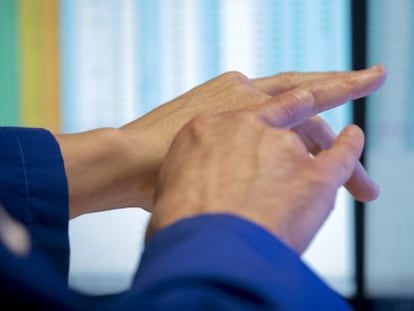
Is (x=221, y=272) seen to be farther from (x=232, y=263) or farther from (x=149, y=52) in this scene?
(x=149, y=52)

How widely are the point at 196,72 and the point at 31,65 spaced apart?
0.90 ft

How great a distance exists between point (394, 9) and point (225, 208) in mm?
796

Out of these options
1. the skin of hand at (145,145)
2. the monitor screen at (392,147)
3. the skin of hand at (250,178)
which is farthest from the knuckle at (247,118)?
the monitor screen at (392,147)

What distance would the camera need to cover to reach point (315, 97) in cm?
48

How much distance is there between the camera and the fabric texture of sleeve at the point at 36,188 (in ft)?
1.74

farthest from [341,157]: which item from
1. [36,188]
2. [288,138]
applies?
[36,188]

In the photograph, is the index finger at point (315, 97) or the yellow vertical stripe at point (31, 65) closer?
the index finger at point (315, 97)

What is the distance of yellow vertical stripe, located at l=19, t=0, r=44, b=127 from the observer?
3.72 feet

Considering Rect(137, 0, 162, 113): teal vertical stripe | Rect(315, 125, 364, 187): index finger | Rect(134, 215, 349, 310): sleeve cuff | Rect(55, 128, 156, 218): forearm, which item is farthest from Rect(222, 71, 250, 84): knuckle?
Rect(137, 0, 162, 113): teal vertical stripe

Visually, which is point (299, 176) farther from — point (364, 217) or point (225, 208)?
point (364, 217)

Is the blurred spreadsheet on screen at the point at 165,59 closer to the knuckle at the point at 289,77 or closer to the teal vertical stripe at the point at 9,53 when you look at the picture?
the teal vertical stripe at the point at 9,53

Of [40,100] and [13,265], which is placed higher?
[13,265]

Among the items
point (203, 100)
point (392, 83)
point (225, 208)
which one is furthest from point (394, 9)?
point (225, 208)

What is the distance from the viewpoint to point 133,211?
1132 mm
